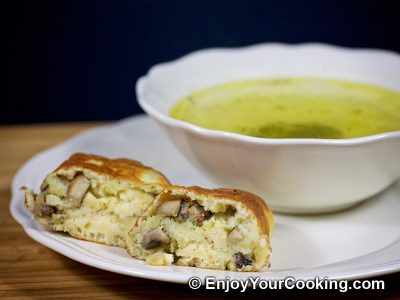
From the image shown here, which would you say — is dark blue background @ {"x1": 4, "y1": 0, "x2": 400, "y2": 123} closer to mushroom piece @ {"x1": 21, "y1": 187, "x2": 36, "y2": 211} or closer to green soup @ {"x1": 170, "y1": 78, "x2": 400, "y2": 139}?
green soup @ {"x1": 170, "y1": 78, "x2": 400, "y2": 139}

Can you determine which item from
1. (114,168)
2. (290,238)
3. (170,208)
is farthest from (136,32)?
(170,208)

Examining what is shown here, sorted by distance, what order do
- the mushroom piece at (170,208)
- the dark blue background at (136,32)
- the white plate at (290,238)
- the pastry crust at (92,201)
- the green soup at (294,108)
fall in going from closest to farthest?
the white plate at (290,238) → the mushroom piece at (170,208) → the pastry crust at (92,201) → the green soup at (294,108) → the dark blue background at (136,32)

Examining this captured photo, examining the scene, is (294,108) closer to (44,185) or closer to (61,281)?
(44,185)

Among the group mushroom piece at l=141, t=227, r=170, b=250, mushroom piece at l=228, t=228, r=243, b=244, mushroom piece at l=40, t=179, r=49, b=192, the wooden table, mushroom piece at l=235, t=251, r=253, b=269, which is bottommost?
the wooden table

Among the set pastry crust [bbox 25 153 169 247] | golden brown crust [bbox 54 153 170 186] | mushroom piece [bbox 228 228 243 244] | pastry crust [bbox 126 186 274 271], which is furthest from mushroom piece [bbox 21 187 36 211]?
mushroom piece [bbox 228 228 243 244]

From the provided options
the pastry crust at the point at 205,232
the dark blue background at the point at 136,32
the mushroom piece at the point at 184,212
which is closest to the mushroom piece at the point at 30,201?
the pastry crust at the point at 205,232

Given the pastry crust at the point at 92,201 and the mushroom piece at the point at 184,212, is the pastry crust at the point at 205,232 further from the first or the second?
the pastry crust at the point at 92,201
